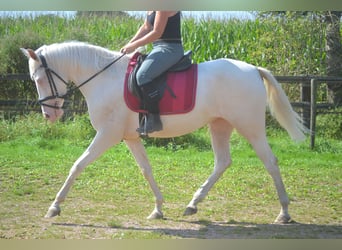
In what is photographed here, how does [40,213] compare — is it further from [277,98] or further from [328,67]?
[328,67]

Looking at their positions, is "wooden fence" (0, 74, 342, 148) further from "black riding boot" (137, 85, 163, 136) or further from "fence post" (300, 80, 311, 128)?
"black riding boot" (137, 85, 163, 136)

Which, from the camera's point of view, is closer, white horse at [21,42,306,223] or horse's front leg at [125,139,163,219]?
white horse at [21,42,306,223]

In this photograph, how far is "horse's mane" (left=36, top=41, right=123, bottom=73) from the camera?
158 inches

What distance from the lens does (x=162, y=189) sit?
4.65m

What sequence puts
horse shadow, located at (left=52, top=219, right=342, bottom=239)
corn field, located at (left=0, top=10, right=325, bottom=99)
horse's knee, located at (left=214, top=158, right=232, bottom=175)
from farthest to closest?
corn field, located at (left=0, top=10, right=325, bottom=99) → horse's knee, located at (left=214, top=158, right=232, bottom=175) → horse shadow, located at (left=52, top=219, right=342, bottom=239)

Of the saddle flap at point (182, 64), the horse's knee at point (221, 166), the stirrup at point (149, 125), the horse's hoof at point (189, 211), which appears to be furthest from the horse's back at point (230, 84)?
the horse's hoof at point (189, 211)

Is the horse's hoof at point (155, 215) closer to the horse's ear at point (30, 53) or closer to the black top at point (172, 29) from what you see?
the black top at point (172, 29)

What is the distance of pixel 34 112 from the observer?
5.11m

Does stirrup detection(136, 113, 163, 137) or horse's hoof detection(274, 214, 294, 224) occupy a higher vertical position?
stirrup detection(136, 113, 163, 137)

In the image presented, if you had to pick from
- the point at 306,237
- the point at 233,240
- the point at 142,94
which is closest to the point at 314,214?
the point at 306,237

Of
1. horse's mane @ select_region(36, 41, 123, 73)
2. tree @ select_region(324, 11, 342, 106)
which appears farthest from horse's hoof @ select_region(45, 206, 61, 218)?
tree @ select_region(324, 11, 342, 106)

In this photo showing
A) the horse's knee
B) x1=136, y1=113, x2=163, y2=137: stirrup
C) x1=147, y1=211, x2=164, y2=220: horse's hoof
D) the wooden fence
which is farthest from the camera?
the wooden fence

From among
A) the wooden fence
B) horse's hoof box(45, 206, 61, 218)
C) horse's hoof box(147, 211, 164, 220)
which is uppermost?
the wooden fence

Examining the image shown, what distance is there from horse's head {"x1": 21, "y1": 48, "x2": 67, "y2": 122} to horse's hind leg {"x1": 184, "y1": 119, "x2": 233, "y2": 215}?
1.18 meters
